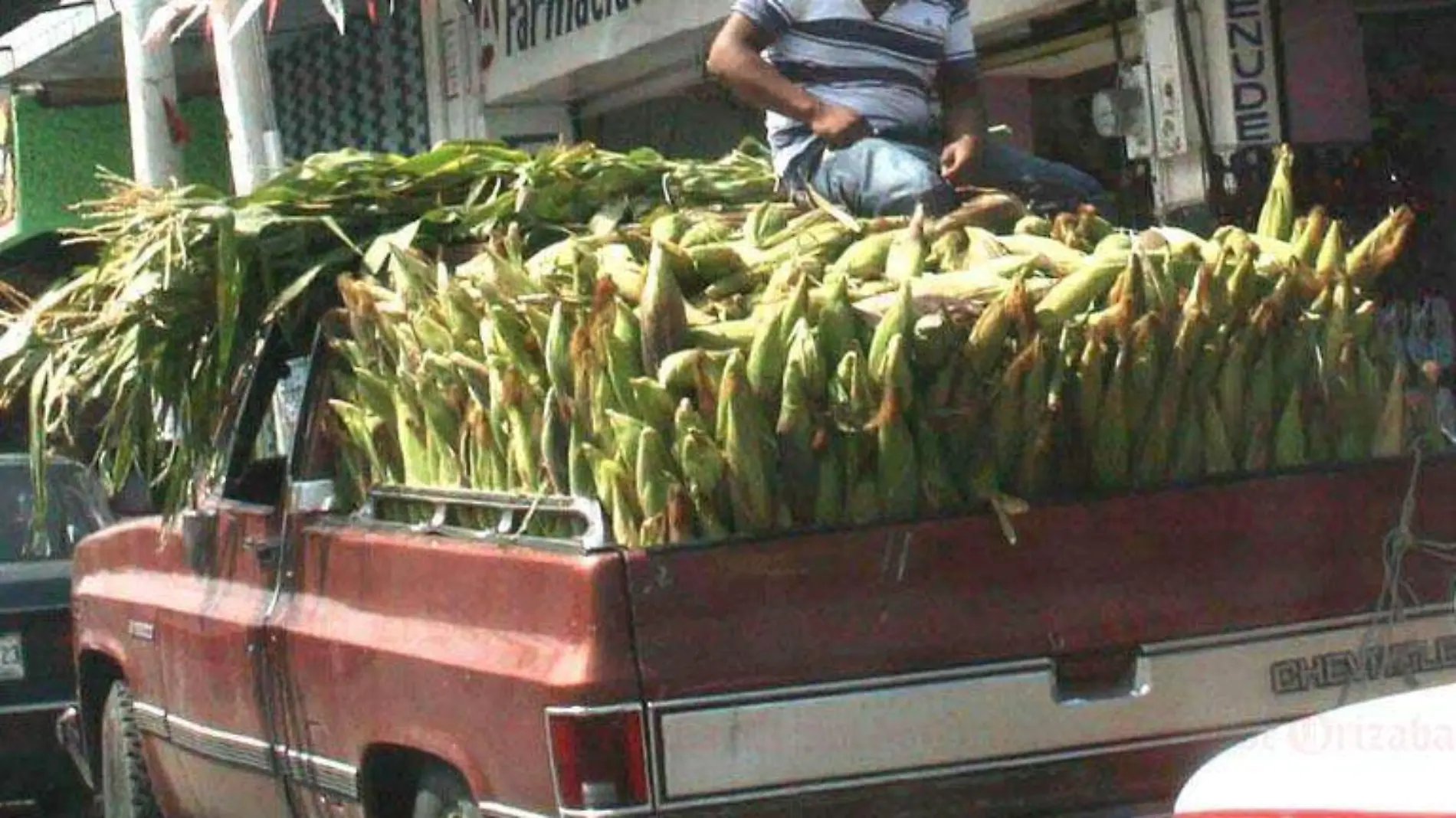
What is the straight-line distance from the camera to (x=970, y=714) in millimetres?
4938

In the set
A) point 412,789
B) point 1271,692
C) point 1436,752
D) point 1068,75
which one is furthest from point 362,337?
point 1068,75

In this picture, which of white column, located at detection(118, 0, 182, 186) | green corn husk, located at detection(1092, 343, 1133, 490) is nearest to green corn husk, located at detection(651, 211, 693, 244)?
green corn husk, located at detection(1092, 343, 1133, 490)

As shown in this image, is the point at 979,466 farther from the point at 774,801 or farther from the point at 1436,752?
the point at 1436,752

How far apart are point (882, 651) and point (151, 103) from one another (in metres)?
9.08

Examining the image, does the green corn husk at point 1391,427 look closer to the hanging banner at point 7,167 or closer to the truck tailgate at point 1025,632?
the truck tailgate at point 1025,632

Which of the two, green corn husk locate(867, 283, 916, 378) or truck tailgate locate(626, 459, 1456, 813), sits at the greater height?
green corn husk locate(867, 283, 916, 378)

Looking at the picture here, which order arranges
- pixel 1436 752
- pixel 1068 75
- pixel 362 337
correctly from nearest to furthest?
pixel 1436 752 → pixel 362 337 → pixel 1068 75

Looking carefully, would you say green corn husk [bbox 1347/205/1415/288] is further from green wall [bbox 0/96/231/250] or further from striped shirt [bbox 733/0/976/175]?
green wall [bbox 0/96/231/250]

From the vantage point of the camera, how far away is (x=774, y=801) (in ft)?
15.8

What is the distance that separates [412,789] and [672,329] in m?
1.31

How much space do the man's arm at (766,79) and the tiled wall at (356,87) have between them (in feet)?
31.1

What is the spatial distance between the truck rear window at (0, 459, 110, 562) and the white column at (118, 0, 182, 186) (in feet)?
9.05

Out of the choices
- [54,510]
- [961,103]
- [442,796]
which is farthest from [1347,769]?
[54,510]

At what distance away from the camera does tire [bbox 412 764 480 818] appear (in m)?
5.39
